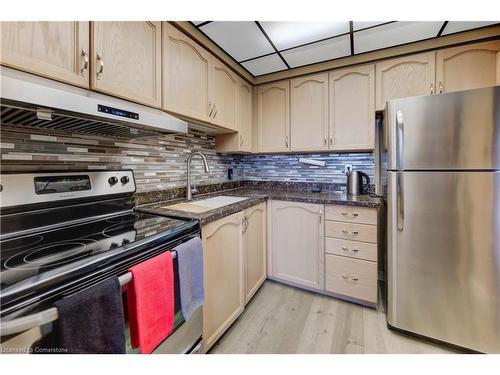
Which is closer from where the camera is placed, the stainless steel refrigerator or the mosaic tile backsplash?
the mosaic tile backsplash

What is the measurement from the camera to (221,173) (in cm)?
231

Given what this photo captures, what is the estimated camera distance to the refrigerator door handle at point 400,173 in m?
1.31

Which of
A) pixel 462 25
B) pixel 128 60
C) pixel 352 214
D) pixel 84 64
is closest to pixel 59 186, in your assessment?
pixel 84 64

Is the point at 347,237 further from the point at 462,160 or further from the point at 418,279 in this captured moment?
the point at 462,160

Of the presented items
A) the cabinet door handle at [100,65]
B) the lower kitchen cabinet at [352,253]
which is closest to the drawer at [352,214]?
the lower kitchen cabinet at [352,253]

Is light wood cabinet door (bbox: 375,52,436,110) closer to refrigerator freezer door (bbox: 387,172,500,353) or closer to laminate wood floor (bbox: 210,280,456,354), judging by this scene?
refrigerator freezer door (bbox: 387,172,500,353)

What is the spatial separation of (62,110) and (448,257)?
6.51 ft

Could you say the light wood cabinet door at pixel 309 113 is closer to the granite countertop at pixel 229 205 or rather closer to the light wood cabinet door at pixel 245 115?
the light wood cabinet door at pixel 245 115

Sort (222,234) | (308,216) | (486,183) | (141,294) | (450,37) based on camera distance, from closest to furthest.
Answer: (141,294) → (486,183) → (222,234) → (450,37) → (308,216)

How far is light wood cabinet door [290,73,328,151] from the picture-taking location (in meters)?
2.02

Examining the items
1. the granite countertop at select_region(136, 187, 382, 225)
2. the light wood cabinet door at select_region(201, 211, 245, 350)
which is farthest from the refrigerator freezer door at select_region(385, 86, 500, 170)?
the light wood cabinet door at select_region(201, 211, 245, 350)

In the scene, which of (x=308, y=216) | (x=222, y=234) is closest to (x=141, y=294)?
(x=222, y=234)

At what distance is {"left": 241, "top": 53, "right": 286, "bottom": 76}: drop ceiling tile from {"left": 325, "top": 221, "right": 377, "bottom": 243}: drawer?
147 centimetres
